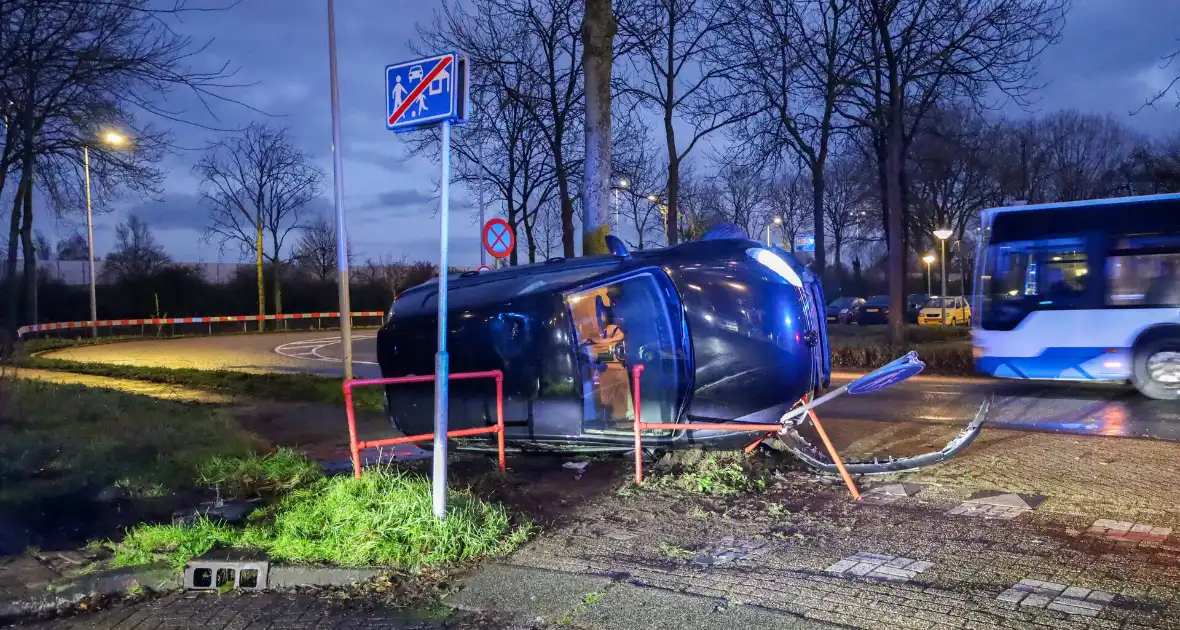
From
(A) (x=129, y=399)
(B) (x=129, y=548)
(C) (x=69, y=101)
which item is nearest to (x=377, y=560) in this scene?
(B) (x=129, y=548)

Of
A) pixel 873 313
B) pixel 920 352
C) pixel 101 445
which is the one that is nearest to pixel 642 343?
pixel 101 445

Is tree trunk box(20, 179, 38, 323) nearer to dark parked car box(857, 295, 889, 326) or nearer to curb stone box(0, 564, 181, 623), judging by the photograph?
curb stone box(0, 564, 181, 623)

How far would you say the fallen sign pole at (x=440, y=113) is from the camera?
592 cm

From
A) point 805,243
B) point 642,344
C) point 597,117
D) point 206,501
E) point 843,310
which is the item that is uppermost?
point 597,117

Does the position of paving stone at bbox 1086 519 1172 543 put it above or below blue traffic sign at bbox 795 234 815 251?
below

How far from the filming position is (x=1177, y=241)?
12.4 m

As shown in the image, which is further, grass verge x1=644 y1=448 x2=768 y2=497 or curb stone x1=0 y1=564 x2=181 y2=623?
grass verge x1=644 y1=448 x2=768 y2=497

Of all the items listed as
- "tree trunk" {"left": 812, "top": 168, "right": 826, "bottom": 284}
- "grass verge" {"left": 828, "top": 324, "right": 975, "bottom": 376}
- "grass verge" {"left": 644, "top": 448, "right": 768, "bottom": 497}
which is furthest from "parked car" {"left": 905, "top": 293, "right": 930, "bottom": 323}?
"grass verge" {"left": 644, "top": 448, "right": 768, "bottom": 497}

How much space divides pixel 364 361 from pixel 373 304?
29803 mm

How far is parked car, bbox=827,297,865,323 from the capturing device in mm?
40719

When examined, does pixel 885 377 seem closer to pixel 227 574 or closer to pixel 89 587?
pixel 227 574

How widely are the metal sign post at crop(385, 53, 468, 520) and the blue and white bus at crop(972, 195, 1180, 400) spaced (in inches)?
414

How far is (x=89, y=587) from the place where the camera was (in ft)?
17.0

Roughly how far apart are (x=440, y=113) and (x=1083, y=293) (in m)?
10.9
